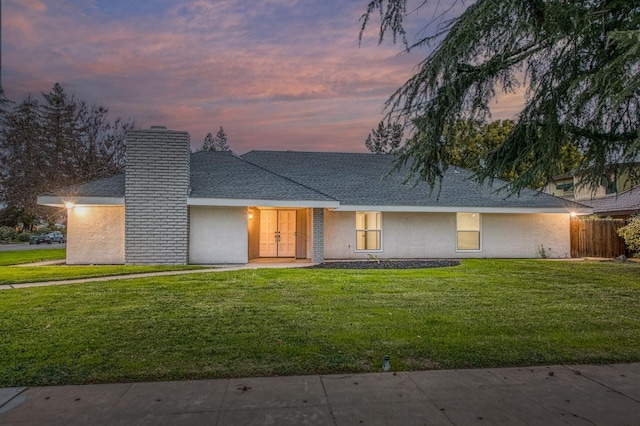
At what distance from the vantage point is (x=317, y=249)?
14820mm

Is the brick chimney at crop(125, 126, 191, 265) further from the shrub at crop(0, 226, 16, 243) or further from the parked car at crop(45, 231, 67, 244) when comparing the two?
the shrub at crop(0, 226, 16, 243)

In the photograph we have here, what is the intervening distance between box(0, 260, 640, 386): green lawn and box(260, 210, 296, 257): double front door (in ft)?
23.7

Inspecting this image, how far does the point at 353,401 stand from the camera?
3.59 meters

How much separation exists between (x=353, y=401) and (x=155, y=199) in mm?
11645

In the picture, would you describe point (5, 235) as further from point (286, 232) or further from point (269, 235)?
point (286, 232)

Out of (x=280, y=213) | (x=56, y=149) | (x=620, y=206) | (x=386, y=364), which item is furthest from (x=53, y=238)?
(x=620, y=206)

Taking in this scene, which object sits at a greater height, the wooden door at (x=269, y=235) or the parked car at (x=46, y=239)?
the wooden door at (x=269, y=235)

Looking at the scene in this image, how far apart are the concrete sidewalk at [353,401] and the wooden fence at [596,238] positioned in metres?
16.4

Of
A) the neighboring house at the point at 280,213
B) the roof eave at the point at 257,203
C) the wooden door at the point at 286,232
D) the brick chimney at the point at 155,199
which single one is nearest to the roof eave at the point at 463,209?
the neighboring house at the point at 280,213

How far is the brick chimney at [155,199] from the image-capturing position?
44.3ft

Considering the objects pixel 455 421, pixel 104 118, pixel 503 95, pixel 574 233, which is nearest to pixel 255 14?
pixel 503 95

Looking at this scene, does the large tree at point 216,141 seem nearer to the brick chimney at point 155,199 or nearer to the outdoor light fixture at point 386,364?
the brick chimney at point 155,199

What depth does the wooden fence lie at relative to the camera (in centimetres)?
1802

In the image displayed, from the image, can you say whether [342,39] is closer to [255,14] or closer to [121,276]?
[255,14]
